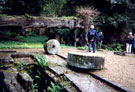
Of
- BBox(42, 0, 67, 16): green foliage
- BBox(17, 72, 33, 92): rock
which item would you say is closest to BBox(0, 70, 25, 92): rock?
BBox(17, 72, 33, 92): rock

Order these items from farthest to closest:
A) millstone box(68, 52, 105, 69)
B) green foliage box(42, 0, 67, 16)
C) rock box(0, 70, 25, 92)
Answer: green foliage box(42, 0, 67, 16)
millstone box(68, 52, 105, 69)
rock box(0, 70, 25, 92)

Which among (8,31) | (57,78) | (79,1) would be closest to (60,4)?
(79,1)

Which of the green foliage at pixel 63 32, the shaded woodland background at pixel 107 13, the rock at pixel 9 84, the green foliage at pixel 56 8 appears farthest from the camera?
the green foliage at pixel 56 8

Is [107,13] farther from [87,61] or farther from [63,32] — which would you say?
[87,61]

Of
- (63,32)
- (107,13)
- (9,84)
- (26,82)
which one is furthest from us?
(107,13)

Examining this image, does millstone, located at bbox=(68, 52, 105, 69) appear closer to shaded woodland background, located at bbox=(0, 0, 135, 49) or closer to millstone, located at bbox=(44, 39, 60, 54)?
millstone, located at bbox=(44, 39, 60, 54)

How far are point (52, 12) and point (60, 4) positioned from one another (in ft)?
6.23

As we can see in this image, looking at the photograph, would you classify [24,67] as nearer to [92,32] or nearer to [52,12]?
[92,32]

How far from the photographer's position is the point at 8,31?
1759cm

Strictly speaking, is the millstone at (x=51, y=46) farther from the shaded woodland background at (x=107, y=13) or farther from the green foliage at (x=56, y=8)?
the green foliage at (x=56, y=8)

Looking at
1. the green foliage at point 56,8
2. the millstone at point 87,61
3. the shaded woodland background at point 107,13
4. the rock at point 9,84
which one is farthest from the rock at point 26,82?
the green foliage at point 56,8

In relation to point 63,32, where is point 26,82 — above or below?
below

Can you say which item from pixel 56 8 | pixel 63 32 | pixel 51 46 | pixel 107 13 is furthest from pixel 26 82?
pixel 56 8

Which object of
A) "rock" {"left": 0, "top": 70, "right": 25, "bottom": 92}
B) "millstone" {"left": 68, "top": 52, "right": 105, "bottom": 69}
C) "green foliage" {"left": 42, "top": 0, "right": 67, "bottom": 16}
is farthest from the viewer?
"green foliage" {"left": 42, "top": 0, "right": 67, "bottom": 16}
